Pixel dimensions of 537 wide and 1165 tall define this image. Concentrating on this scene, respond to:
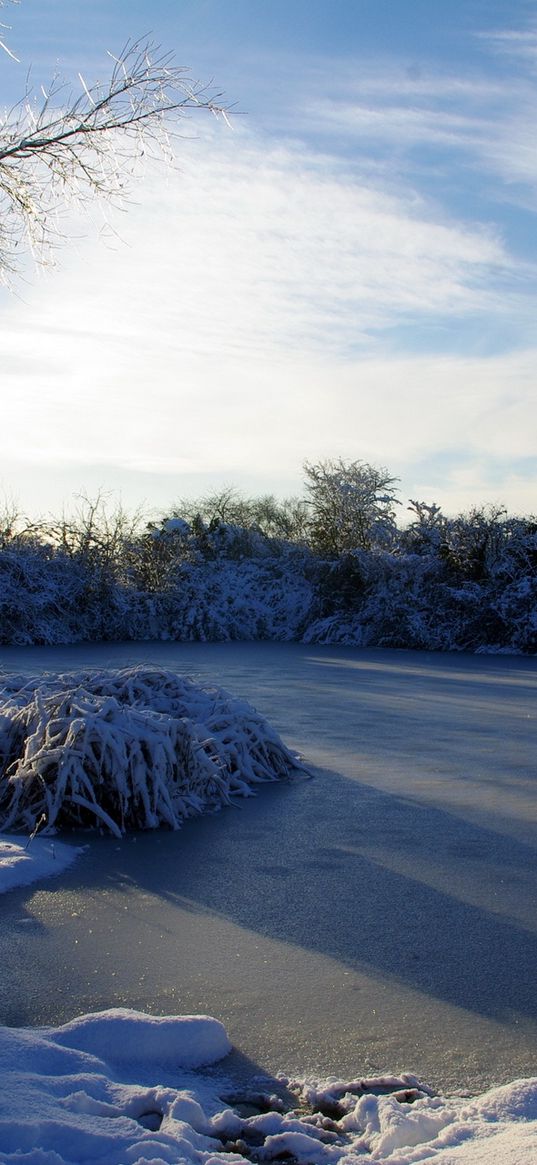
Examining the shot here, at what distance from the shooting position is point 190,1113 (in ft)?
6.40

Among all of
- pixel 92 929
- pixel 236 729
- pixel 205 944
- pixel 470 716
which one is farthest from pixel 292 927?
pixel 470 716

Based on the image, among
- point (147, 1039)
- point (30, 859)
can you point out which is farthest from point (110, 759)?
point (147, 1039)

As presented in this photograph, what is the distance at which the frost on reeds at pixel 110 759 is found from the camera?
14.3 feet

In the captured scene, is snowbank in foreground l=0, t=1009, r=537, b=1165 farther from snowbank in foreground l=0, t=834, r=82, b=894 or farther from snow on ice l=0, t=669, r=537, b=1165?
snowbank in foreground l=0, t=834, r=82, b=894

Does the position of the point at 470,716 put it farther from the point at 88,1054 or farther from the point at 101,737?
the point at 88,1054

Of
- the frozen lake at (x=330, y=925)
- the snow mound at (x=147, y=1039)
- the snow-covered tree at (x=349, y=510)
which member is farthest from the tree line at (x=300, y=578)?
the snow mound at (x=147, y=1039)

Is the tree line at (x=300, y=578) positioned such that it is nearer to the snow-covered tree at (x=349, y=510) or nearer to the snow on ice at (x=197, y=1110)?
the snow-covered tree at (x=349, y=510)

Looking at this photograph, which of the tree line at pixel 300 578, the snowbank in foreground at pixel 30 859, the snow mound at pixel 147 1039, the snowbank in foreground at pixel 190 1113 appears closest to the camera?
the snowbank in foreground at pixel 190 1113

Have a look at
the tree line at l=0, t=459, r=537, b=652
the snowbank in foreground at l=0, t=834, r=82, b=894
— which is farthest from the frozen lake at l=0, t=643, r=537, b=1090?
the tree line at l=0, t=459, r=537, b=652

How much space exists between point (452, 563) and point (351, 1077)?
1524 centimetres

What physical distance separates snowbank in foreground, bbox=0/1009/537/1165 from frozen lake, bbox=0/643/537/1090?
13 cm

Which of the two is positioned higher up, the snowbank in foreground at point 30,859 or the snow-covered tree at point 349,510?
the snow-covered tree at point 349,510

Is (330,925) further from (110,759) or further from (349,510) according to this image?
(349,510)

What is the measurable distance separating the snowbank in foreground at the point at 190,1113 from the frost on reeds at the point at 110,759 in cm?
210
